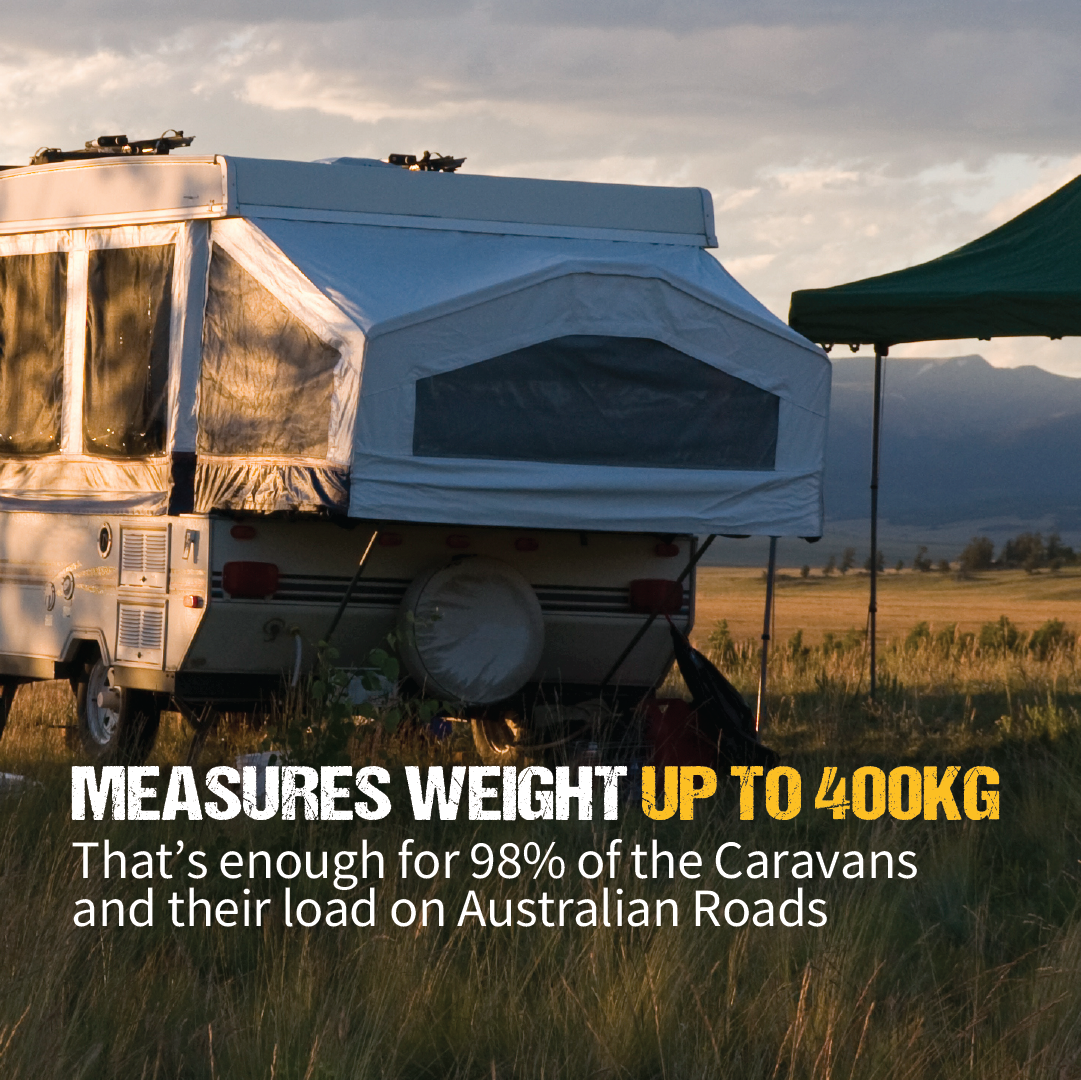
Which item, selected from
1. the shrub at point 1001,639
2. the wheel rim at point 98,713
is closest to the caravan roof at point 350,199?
the wheel rim at point 98,713

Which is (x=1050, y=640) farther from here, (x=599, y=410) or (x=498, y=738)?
(x=599, y=410)

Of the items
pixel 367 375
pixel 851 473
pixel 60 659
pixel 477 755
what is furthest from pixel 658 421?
pixel 851 473

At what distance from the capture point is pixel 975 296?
9.60 metres

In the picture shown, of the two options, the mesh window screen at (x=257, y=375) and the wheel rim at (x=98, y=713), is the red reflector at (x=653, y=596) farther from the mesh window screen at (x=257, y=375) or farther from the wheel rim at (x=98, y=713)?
the wheel rim at (x=98, y=713)

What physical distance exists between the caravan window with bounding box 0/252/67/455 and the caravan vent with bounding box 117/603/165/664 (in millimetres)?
1135

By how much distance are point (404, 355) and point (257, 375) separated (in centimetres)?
91

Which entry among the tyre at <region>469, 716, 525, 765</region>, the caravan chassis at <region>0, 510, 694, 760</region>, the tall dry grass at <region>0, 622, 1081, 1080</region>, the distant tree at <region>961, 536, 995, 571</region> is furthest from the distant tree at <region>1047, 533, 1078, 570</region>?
the tall dry grass at <region>0, 622, 1081, 1080</region>

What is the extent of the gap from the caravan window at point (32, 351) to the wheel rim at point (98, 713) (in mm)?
1130

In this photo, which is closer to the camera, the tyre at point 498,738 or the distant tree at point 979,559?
the tyre at point 498,738

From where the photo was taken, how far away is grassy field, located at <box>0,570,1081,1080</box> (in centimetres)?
473

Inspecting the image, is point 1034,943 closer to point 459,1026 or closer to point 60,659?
point 459,1026

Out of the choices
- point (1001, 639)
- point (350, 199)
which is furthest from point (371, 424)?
point (1001, 639)

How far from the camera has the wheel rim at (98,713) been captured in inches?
360

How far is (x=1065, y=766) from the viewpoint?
8.59 meters
